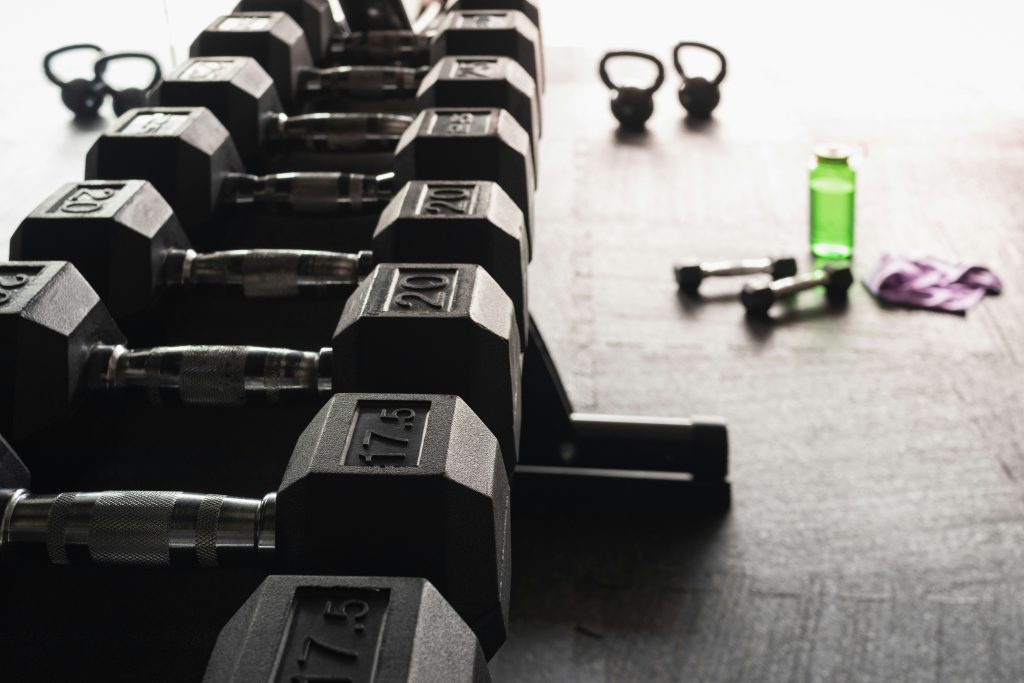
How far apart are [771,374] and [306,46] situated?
964mm

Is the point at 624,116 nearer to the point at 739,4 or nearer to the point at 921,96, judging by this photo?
the point at 921,96

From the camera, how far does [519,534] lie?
1433mm

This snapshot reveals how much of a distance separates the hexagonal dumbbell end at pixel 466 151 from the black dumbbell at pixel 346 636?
0.43m

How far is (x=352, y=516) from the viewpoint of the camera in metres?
0.46

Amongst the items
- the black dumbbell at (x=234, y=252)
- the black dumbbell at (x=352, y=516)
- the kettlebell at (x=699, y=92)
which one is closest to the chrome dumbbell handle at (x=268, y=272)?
the black dumbbell at (x=234, y=252)

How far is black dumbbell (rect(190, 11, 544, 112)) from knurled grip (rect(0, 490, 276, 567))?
24.2 inches

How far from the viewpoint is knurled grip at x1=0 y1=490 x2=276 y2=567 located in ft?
1.64

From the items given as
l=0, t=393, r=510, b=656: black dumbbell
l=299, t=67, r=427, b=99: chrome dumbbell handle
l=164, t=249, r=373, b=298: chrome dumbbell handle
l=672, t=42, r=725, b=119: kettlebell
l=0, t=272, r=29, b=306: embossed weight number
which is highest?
l=0, t=272, r=29, b=306: embossed weight number

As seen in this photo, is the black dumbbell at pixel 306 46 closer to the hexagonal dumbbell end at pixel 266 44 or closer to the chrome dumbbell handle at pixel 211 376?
the hexagonal dumbbell end at pixel 266 44

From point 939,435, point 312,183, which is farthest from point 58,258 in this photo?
point 939,435

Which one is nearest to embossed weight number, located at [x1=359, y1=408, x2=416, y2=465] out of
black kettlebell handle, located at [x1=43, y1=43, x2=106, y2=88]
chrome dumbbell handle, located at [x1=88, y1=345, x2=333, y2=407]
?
chrome dumbbell handle, located at [x1=88, y1=345, x2=333, y2=407]

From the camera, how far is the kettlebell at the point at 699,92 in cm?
299

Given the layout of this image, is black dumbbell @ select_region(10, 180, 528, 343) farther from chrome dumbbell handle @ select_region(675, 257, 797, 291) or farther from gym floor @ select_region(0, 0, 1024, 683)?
chrome dumbbell handle @ select_region(675, 257, 797, 291)

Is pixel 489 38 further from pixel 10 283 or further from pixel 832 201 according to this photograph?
pixel 832 201
